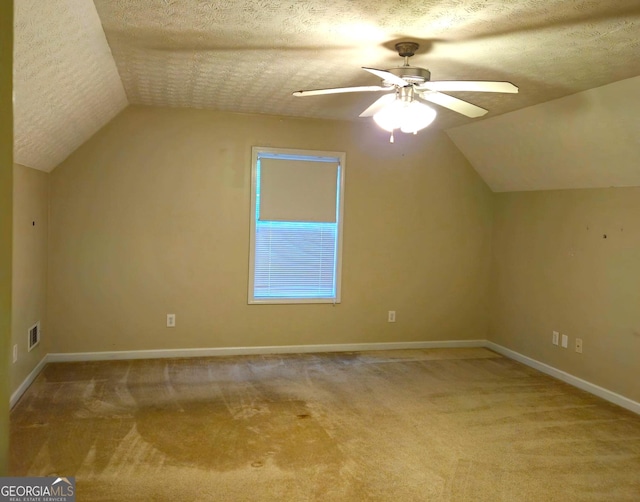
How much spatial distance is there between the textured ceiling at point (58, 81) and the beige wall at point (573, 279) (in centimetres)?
387

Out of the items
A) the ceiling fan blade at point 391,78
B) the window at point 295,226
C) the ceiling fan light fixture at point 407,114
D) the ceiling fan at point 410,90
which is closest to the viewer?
the ceiling fan blade at point 391,78

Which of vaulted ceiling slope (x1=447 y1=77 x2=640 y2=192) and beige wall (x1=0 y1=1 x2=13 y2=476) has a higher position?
vaulted ceiling slope (x1=447 y1=77 x2=640 y2=192)

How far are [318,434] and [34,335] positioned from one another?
2508 mm

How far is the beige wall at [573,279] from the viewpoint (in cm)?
399

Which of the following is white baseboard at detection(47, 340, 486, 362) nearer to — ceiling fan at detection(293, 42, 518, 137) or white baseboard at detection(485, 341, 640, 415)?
white baseboard at detection(485, 341, 640, 415)

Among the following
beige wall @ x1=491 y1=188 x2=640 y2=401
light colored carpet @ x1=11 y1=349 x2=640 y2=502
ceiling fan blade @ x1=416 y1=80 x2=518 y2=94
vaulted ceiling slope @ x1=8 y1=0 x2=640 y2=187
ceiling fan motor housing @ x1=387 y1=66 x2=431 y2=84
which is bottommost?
light colored carpet @ x1=11 y1=349 x2=640 y2=502

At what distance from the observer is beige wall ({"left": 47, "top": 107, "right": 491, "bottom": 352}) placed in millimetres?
4621

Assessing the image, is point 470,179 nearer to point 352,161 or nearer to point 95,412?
point 352,161

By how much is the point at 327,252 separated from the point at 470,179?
1761 millimetres

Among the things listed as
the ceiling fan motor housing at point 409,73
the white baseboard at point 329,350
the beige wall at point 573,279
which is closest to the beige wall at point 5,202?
the ceiling fan motor housing at point 409,73

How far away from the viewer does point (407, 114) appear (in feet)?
9.03

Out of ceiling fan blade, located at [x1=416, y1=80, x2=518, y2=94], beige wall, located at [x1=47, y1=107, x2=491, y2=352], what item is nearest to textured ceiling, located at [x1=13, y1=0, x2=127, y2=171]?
beige wall, located at [x1=47, y1=107, x2=491, y2=352]

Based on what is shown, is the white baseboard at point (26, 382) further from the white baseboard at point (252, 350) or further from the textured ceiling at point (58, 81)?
the textured ceiling at point (58, 81)

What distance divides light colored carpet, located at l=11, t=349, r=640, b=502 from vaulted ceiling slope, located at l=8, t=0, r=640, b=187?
1857 mm
